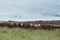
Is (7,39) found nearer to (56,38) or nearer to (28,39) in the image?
(28,39)

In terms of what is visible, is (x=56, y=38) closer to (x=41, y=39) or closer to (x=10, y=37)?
(x=41, y=39)

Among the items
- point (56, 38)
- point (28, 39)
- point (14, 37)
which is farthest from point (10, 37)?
point (56, 38)

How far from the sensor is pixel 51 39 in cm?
1151

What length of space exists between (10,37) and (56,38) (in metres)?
2.66

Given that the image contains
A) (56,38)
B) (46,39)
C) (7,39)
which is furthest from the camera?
(56,38)

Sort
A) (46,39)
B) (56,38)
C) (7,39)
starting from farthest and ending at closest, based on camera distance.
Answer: (56,38)
(46,39)
(7,39)

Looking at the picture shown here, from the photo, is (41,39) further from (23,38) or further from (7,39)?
(7,39)

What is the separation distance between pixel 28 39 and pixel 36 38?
54cm

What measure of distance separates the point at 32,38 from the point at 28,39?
274mm

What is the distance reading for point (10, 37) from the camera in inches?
430

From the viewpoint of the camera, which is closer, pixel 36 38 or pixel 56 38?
pixel 36 38

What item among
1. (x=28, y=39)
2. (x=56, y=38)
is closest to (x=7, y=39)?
(x=28, y=39)

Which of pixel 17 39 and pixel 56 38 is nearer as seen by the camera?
pixel 17 39

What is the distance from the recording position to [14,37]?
10914mm
